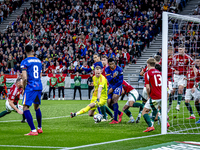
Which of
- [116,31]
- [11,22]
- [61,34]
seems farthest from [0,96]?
[11,22]

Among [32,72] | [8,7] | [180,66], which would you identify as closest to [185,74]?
[180,66]

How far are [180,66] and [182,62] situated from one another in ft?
1.16

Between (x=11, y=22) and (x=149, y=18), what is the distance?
16744 mm

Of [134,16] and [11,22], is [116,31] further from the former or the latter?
[11,22]

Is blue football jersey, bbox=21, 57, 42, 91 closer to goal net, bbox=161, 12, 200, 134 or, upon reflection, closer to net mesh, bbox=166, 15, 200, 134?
goal net, bbox=161, 12, 200, 134

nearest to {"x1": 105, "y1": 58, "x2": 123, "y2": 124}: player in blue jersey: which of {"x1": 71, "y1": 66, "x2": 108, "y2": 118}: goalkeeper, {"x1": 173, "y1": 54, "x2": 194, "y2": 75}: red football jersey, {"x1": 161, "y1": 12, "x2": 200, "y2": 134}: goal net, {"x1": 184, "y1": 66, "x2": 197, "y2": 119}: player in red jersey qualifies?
{"x1": 71, "y1": 66, "x2": 108, "y2": 118}: goalkeeper

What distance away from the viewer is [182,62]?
424 inches

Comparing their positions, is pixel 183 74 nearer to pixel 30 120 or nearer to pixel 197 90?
pixel 197 90

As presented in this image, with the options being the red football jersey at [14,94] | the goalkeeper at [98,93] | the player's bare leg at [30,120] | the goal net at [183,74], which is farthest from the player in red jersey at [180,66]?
the player's bare leg at [30,120]

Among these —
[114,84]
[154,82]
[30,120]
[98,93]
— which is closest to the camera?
[30,120]

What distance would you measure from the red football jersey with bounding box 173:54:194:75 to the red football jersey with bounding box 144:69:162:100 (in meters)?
3.08

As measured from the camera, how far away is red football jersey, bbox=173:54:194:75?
10474 millimetres

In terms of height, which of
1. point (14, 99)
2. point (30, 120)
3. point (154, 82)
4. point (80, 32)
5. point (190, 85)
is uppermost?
point (80, 32)

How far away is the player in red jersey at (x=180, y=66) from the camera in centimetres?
1059
